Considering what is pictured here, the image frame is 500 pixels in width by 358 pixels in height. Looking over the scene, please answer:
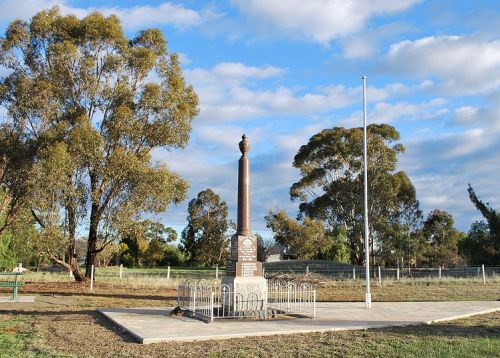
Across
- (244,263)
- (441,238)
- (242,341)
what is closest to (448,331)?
(242,341)

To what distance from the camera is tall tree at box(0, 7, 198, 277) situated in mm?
25750

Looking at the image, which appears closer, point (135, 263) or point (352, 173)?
point (352, 173)

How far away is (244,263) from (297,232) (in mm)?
33751

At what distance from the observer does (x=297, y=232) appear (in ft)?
159

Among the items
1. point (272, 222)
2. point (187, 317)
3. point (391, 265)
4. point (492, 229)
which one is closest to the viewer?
point (187, 317)

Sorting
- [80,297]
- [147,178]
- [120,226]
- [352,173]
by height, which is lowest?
[80,297]

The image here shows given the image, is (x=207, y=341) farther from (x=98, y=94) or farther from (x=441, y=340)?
(x=98, y=94)

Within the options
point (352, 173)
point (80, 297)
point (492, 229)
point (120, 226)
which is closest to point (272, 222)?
point (352, 173)

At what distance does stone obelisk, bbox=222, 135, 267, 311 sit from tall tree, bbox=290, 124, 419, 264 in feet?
92.9

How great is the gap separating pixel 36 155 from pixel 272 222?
2663 cm

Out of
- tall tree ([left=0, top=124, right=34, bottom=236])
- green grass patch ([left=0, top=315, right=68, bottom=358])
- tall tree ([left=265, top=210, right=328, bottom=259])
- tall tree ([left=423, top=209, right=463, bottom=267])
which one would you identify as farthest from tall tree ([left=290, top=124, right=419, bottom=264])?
green grass patch ([left=0, top=315, right=68, bottom=358])

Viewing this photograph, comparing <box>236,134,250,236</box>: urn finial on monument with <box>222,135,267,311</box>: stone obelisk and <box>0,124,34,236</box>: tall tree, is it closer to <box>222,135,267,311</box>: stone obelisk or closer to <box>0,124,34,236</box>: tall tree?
<box>222,135,267,311</box>: stone obelisk

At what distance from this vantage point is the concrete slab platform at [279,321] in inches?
437

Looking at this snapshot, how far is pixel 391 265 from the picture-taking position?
62656mm
